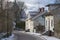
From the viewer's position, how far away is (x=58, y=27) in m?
31.0

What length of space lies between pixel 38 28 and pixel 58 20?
1847cm

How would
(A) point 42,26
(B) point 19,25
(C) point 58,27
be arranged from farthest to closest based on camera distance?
(B) point 19,25 < (A) point 42,26 < (C) point 58,27

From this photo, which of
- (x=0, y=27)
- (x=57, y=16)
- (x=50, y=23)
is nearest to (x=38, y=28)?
(x=50, y=23)

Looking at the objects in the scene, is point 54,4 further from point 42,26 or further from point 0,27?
point 0,27

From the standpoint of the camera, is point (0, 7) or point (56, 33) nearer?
point (0, 7)

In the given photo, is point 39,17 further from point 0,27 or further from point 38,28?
point 0,27

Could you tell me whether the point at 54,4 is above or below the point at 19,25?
above

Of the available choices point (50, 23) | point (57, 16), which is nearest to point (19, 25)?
point (50, 23)

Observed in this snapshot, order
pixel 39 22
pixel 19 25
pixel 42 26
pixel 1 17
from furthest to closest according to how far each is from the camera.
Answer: pixel 19 25
pixel 39 22
pixel 42 26
pixel 1 17

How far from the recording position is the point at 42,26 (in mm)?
49375

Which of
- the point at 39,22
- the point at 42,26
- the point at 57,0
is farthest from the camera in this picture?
the point at 39,22

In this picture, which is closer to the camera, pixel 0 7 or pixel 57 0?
pixel 0 7

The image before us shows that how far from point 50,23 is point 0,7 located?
23.6 m

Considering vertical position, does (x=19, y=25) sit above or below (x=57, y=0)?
below
